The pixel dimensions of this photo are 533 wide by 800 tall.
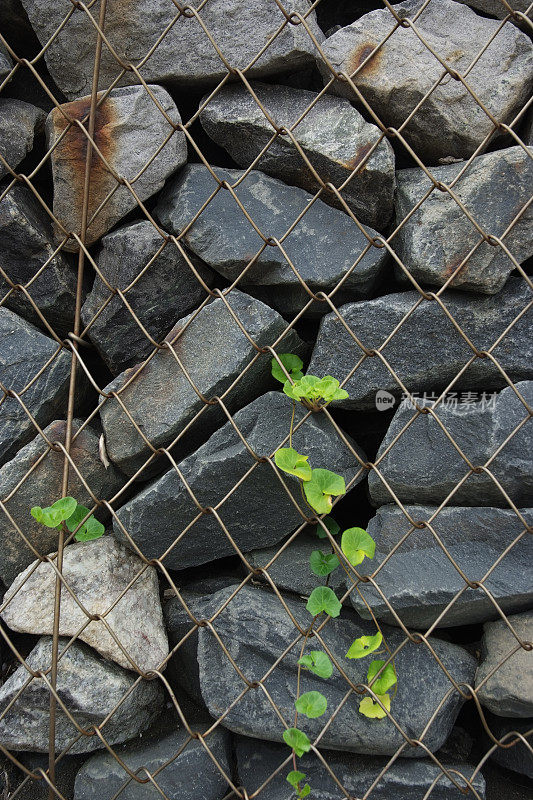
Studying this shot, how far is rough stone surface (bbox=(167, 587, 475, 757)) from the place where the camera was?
143 cm

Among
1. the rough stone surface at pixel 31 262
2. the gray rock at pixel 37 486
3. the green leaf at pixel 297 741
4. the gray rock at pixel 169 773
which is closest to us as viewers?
the green leaf at pixel 297 741

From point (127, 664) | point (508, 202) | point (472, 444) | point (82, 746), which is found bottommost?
point (82, 746)

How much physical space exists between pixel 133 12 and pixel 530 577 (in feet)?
5.35

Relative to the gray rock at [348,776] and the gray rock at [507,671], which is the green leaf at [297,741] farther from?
the gray rock at [507,671]

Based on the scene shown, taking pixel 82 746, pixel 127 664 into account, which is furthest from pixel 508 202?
pixel 82 746

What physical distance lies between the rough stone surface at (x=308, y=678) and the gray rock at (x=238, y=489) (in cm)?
16

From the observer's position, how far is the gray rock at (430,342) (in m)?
1.58

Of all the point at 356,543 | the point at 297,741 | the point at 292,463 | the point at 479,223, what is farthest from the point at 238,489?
the point at 479,223

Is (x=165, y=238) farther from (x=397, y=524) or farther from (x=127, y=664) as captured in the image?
(x=127, y=664)

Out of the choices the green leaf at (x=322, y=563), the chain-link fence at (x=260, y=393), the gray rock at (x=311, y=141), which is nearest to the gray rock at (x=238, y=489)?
the chain-link fence at (x=260, y=393)

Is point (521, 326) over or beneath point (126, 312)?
beneath

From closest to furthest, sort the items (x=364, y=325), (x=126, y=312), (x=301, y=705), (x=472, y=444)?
1. (x=301, y=705)
2. (x=472, y=444)
3. (x=364, y=325)
4. (x=126, y=312)

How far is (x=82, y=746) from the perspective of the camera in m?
1.54

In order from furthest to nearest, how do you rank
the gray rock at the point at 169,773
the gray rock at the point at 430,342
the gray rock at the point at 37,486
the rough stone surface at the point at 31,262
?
the rough stone surface at the point at 31,262, the gray rock at the point at 37,486, the gray rock at the point at 430,342, the gray rock at the point at 169,773
